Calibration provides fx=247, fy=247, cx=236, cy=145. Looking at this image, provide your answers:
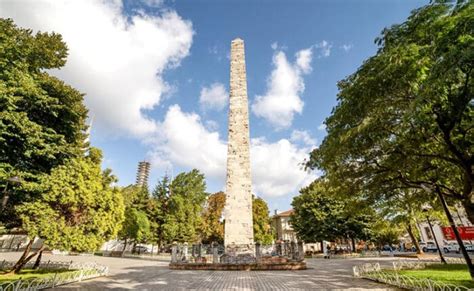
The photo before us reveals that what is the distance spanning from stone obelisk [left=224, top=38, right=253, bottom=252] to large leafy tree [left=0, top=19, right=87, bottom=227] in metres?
10.0

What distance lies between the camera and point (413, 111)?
5.75 metres

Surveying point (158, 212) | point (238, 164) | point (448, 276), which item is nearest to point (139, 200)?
point (158, 212)

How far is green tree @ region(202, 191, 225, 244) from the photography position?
122ft

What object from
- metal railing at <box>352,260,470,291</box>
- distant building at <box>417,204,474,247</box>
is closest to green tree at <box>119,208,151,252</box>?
metal railing at <box>352,260,470,291</box>

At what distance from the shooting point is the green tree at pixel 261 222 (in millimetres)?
37469

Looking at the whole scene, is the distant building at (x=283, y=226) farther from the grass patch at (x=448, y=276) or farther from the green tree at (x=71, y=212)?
the green tree at (x=71, y=212)

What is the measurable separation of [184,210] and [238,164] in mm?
20297

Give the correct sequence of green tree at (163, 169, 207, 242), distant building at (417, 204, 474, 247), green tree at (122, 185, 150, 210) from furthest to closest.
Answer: green tree at (122, 185, 150, 210), green tree at (163, 169, 207, 242), distant building at (417, 204, 474, 247)

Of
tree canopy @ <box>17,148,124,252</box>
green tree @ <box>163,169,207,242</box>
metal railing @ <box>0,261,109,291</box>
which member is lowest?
metal railing @ <box>0,261,109,291</box>

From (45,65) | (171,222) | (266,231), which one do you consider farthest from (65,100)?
(266,231)

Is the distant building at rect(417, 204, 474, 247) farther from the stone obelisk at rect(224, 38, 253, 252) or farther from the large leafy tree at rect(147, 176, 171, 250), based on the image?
the large leafy tree at rect(147, 176, 171, 250)

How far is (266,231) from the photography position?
39.0m

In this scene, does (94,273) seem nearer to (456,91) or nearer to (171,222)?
(456,91)

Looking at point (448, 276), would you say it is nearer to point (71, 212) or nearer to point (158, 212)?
point (71, 212)
